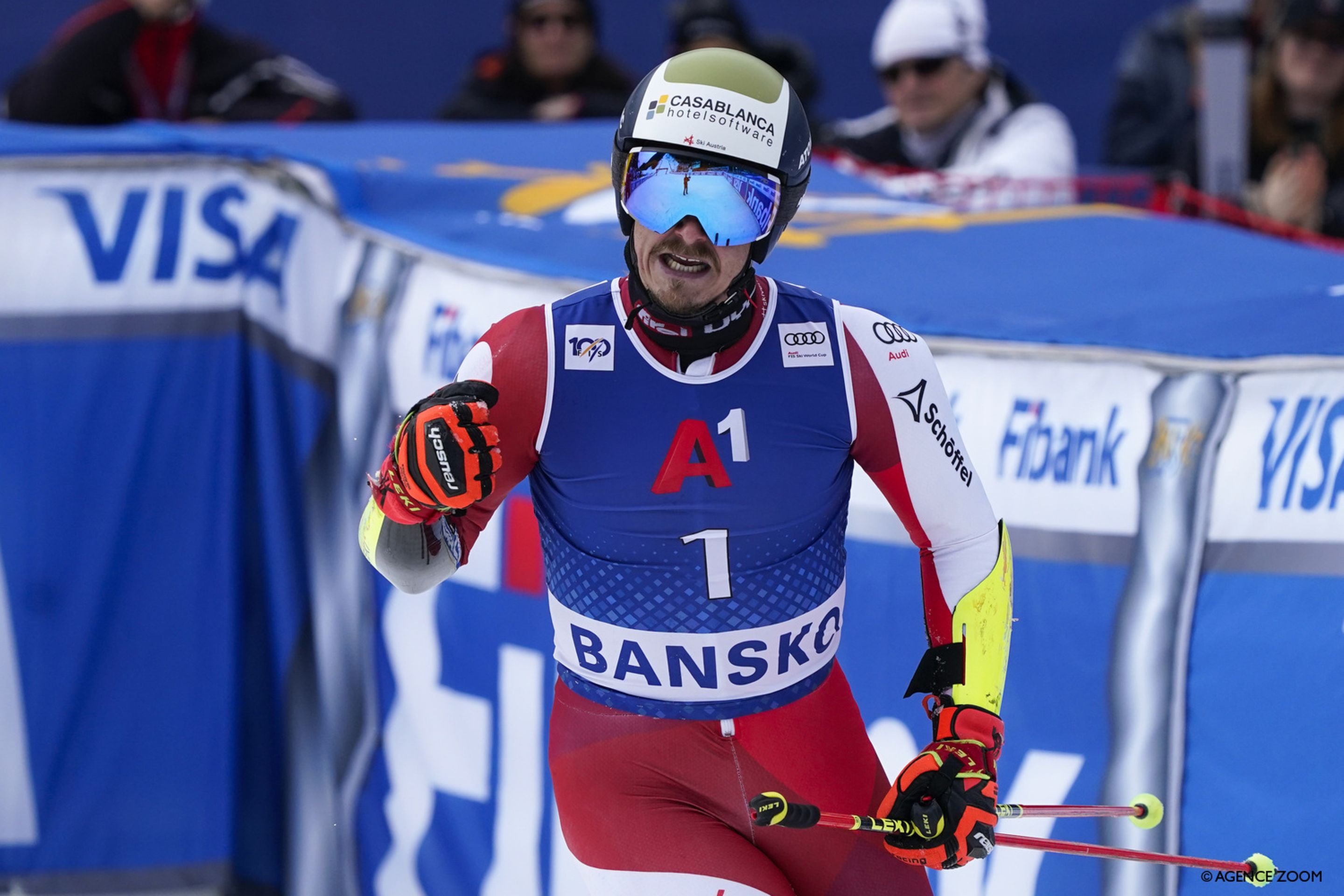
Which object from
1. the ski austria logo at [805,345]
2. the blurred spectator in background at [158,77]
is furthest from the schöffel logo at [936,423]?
the blurred spectator in background at [158,77]

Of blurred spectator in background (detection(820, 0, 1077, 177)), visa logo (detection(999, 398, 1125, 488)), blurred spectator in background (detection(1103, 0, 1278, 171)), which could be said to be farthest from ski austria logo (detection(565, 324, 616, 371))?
blurred spectator in background (detection(1103, 0, 1278, 171))

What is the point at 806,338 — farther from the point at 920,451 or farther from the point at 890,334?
the point at 920,451

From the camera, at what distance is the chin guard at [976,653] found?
2781 mm

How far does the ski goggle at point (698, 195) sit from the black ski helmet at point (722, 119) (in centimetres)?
2

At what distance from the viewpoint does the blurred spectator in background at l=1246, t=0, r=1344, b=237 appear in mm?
5832

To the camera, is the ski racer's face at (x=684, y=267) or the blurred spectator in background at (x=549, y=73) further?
the blurred spectator in background at (x=549, y=73)

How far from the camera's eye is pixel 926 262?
15.4 ft

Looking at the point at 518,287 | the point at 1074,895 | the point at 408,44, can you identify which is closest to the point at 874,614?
the point at 1074,895

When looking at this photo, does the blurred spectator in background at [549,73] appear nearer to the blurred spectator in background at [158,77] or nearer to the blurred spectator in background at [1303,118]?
the blurred spectator in background at [158,77]

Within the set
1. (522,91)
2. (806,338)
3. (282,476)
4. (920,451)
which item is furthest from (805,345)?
(522,91)

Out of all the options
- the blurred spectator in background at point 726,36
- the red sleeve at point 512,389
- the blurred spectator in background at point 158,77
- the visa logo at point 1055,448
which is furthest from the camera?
the blurred spectator in background at point 726,36

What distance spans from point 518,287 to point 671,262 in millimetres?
1873

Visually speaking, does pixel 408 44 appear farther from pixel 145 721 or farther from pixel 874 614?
pixel 874 614

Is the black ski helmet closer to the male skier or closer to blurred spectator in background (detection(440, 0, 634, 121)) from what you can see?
the male skier
